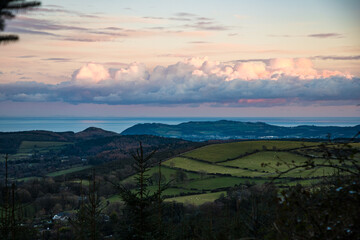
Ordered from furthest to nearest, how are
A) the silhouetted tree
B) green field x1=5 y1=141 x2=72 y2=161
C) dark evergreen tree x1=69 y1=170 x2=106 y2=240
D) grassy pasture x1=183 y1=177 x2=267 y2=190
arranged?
green field x1=5 y1=141 x2=72 y2=161 → grassy pasture x1=183 y1=177 x2=267 y2=190 → dark evergreen tree x1=69 y1=170 x2=106 y2=240 → the silhouetted tree

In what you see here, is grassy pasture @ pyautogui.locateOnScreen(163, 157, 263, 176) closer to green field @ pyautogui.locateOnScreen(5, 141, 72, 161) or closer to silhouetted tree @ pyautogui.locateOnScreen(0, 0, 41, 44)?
silhouetted tree @ pyautogui.locateOnScreen(0, 0, 41, 44)

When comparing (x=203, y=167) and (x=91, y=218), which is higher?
(x=91, y=218)

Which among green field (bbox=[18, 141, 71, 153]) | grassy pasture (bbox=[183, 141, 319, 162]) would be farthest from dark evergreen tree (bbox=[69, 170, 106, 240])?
green field (bbox=[18, 141, 71, 153])

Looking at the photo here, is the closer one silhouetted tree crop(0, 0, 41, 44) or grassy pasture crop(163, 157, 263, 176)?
silhouetted tree crop(0, 0, 41, 44)

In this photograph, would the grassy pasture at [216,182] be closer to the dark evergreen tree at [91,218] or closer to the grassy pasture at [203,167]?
the grassy pasture at [203,167]

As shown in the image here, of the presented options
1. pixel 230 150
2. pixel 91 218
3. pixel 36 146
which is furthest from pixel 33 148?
pixel 91 218

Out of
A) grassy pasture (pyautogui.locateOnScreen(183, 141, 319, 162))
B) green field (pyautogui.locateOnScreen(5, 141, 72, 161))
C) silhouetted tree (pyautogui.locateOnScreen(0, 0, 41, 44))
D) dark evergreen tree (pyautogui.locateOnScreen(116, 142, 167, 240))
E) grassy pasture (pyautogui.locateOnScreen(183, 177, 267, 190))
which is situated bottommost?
green field (pyautogui.locateOnScreen(5, 141, 72, 161))

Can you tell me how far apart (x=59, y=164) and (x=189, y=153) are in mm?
58414

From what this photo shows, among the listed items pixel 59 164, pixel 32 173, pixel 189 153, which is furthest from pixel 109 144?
pixel 189 153

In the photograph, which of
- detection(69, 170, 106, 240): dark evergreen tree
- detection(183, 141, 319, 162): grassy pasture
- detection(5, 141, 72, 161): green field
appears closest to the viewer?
detection(69, 170, 106, 240): dark evergreen tree

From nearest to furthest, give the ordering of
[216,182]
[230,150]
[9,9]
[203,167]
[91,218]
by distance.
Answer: [9,9], [91,218], [216,182], [203,167], [230,150]

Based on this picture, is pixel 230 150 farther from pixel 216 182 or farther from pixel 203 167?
pixel 216 182

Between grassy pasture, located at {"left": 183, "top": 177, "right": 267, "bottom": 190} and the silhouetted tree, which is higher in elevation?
the silhouetted tree

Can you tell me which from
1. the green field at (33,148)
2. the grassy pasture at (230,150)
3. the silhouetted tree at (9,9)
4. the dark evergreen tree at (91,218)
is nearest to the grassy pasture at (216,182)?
the grassy pasture at (230,150)
